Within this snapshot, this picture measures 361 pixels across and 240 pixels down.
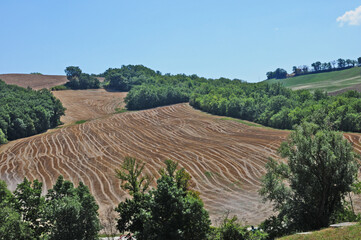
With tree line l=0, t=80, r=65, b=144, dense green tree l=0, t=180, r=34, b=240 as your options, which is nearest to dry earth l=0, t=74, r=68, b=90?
tree line l=0, t=80, r=65, b=144

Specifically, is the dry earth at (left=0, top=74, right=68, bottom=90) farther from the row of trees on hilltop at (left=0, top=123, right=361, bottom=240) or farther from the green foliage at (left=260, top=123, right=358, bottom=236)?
the green foliage at (left=260, top=123, right=358, bottom=236)

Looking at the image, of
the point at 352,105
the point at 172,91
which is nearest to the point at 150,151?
the point at 352,105

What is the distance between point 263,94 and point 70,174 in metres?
75.0

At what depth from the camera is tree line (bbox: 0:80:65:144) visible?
75.0m

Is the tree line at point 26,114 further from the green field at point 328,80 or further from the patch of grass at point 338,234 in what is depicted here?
the green field at point 328,80

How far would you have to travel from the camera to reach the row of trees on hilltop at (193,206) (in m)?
21.3

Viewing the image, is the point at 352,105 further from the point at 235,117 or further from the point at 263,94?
the point at 263,94

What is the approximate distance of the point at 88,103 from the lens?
380 feet

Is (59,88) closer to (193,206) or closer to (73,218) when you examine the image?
(73,218)

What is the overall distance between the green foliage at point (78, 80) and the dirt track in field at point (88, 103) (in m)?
4.69

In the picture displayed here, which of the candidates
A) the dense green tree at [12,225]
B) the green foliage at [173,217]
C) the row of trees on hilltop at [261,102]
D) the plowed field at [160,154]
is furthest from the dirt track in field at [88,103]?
the green foliage at [173,217]

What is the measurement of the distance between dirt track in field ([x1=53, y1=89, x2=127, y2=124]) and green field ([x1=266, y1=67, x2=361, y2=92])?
77.2 metres

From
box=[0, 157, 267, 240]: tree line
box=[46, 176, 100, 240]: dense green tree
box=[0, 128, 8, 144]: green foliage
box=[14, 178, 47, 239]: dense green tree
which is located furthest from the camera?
box=[0, 128, 8, 144]: green foliage

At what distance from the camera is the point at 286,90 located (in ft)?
348
